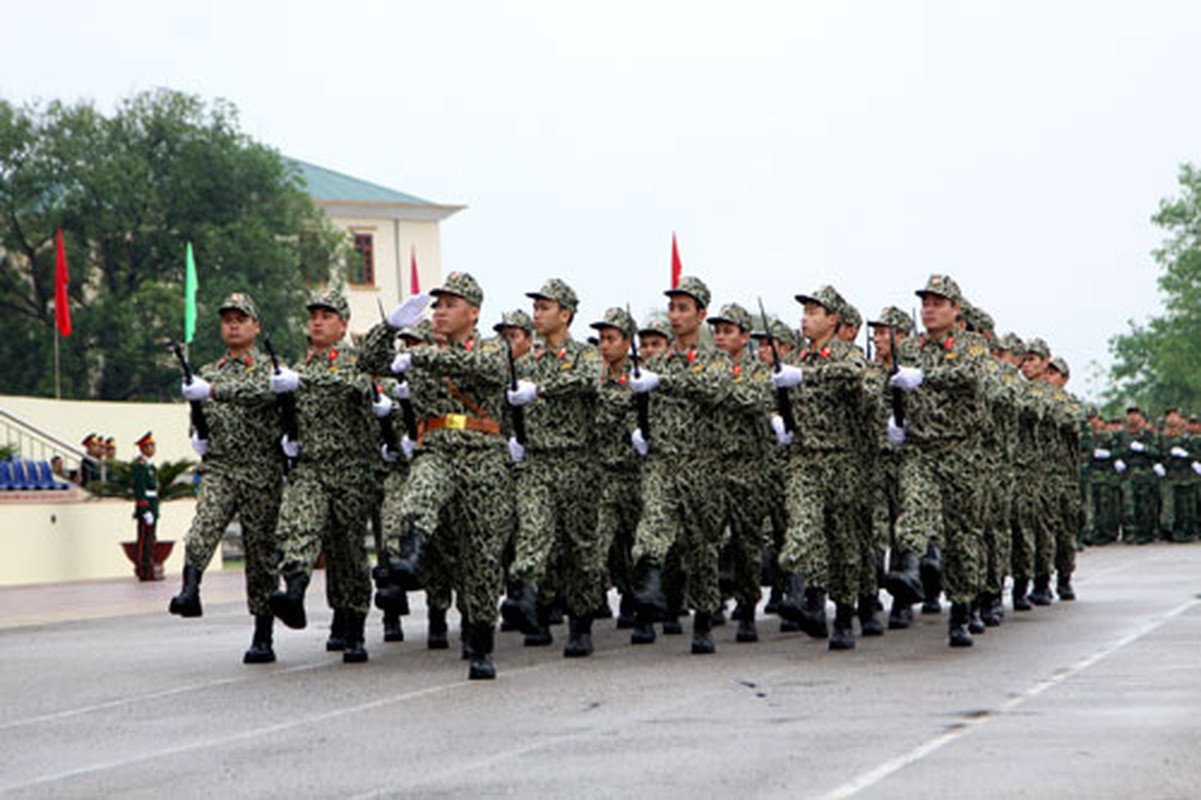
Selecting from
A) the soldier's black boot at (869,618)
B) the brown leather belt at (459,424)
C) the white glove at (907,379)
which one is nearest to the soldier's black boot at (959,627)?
the soldier's black boot at (869,618)

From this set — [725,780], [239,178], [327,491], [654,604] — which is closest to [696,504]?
[654,604]

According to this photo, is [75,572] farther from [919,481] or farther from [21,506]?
[919,481]

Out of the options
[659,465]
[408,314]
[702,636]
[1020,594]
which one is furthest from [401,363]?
[1020,594]

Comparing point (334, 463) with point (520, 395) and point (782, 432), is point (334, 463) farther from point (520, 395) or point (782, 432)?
point (782, 432)

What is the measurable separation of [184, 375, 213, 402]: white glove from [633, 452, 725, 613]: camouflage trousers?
286 cm

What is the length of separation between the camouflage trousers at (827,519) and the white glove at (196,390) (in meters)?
3.79

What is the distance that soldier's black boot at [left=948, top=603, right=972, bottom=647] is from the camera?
1438cm

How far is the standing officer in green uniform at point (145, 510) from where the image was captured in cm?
3134

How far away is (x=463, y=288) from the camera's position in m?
13.0

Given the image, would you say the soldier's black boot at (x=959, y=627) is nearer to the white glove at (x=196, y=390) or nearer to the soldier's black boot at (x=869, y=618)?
the soldier's black boot at (x=869, y=618)

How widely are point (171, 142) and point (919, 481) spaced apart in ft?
180

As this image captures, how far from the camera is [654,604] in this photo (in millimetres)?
13805

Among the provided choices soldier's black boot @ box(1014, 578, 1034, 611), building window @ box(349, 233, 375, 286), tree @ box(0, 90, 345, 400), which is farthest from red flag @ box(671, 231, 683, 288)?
building window @ box(349, 233, 375, 286)

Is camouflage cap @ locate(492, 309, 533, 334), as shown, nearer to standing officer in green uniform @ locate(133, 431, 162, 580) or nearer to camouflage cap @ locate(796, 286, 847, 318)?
camouflage cap @ locate(796, 286, 847, 318)
